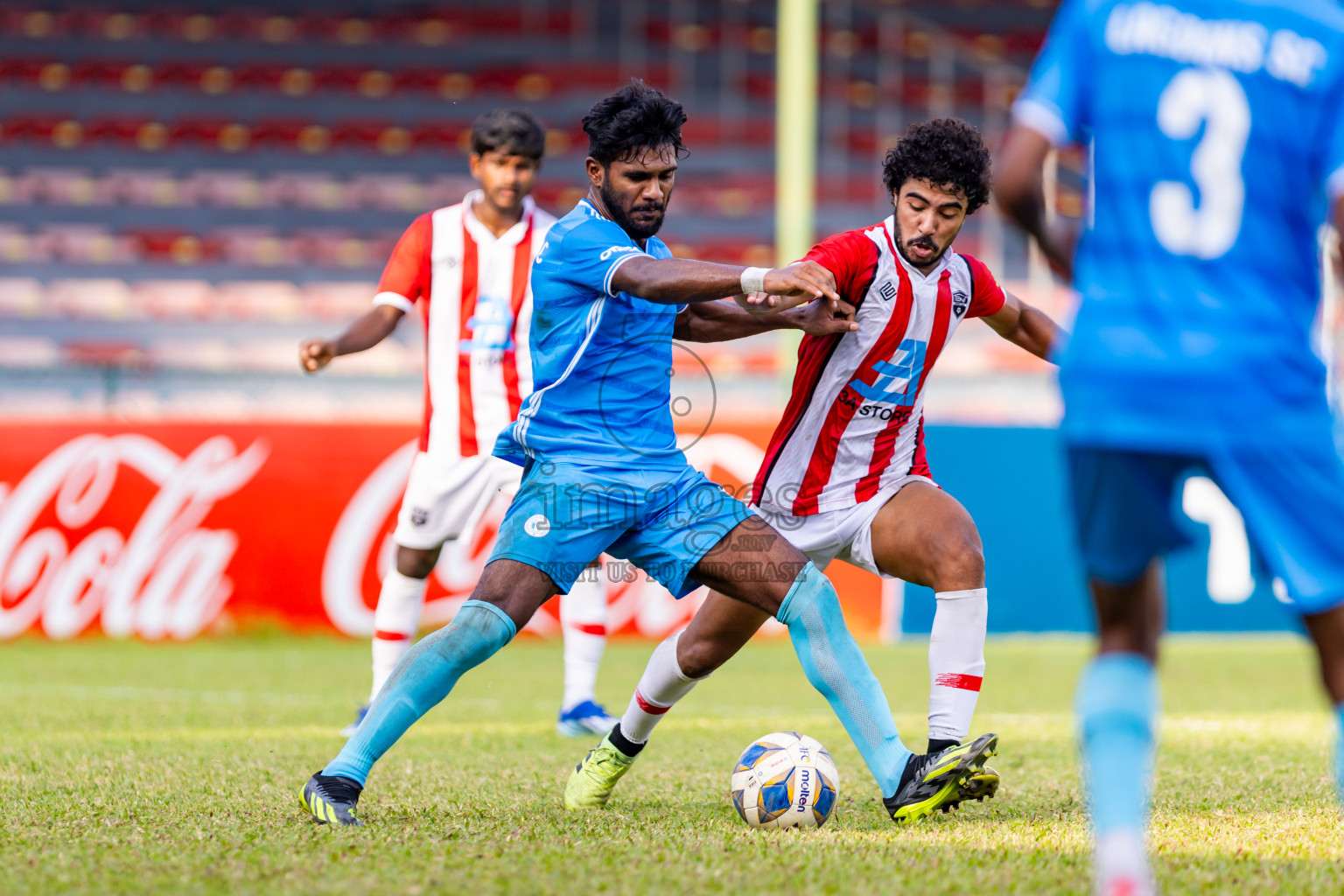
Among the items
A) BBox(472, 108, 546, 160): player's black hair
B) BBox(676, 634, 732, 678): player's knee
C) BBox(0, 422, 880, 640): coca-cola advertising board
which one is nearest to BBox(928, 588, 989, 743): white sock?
BBox(676, 634, 732, 678): player's knee

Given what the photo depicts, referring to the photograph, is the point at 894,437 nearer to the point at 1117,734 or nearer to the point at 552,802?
the point at 552,802

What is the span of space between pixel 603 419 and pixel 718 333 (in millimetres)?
Answer: 500

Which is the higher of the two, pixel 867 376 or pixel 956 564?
pixel 867 376

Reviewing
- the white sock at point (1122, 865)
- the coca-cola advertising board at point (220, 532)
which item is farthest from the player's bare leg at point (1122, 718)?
the coca-cola advertising board at point (220, 532)

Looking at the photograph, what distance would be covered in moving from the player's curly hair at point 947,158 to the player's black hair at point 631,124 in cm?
70

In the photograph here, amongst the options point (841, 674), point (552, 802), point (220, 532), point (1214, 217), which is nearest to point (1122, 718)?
point (1214, 217)

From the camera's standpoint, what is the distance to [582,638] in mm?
5777

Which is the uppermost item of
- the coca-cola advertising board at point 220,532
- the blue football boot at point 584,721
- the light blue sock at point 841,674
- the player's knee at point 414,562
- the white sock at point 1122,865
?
the white sock at point 1122,865

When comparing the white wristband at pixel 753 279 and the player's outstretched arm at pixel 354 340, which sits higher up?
the white wristband at pixel 753 279

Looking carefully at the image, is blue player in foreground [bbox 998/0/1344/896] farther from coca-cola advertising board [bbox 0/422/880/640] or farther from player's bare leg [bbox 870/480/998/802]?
coca-cola advertising board [bbox 0/422/880/640]

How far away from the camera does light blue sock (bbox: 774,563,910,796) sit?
11.9 feet

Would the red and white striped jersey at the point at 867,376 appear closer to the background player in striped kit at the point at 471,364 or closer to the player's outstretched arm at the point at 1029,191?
the player's outstretched arm at the point at 1029,191

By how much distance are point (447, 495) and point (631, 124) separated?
2343 millimetres

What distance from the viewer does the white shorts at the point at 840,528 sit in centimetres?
420
